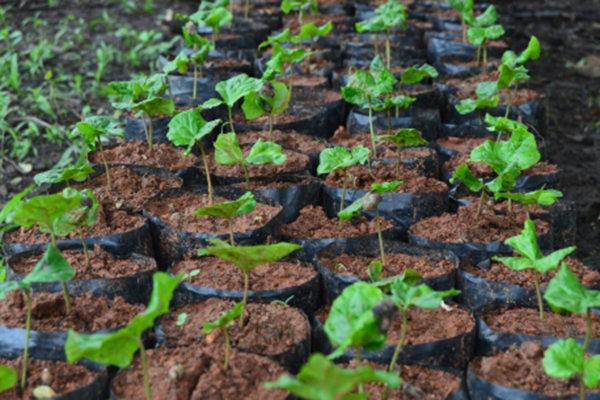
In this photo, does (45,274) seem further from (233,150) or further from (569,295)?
(569,295)

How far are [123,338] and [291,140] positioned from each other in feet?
6.96

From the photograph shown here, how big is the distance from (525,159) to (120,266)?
4.98ft

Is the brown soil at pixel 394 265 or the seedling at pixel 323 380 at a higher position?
the seedling at pixel 323 380

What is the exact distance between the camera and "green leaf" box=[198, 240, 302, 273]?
1750 millimetres

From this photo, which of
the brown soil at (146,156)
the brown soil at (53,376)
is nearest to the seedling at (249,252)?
the brown soil at (53,376)

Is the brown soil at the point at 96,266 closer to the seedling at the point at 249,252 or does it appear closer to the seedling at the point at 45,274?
the seedling at the point at 45,274

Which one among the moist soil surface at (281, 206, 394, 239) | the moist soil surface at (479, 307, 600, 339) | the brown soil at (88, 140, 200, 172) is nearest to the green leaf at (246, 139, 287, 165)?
the moist soil surface at (281, 206, 394, 239)

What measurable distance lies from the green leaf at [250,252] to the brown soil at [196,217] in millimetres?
589

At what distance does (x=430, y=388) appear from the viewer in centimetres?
184

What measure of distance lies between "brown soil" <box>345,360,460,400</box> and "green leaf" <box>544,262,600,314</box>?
389 millimetres

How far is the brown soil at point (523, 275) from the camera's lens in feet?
7.55

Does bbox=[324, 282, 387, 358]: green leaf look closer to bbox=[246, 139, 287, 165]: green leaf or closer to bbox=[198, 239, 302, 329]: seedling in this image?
bbox=[198, 239, 302, 329]: seedling

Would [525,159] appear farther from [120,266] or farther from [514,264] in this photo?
[120,266]

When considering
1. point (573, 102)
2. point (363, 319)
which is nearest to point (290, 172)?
point (363, 319)
